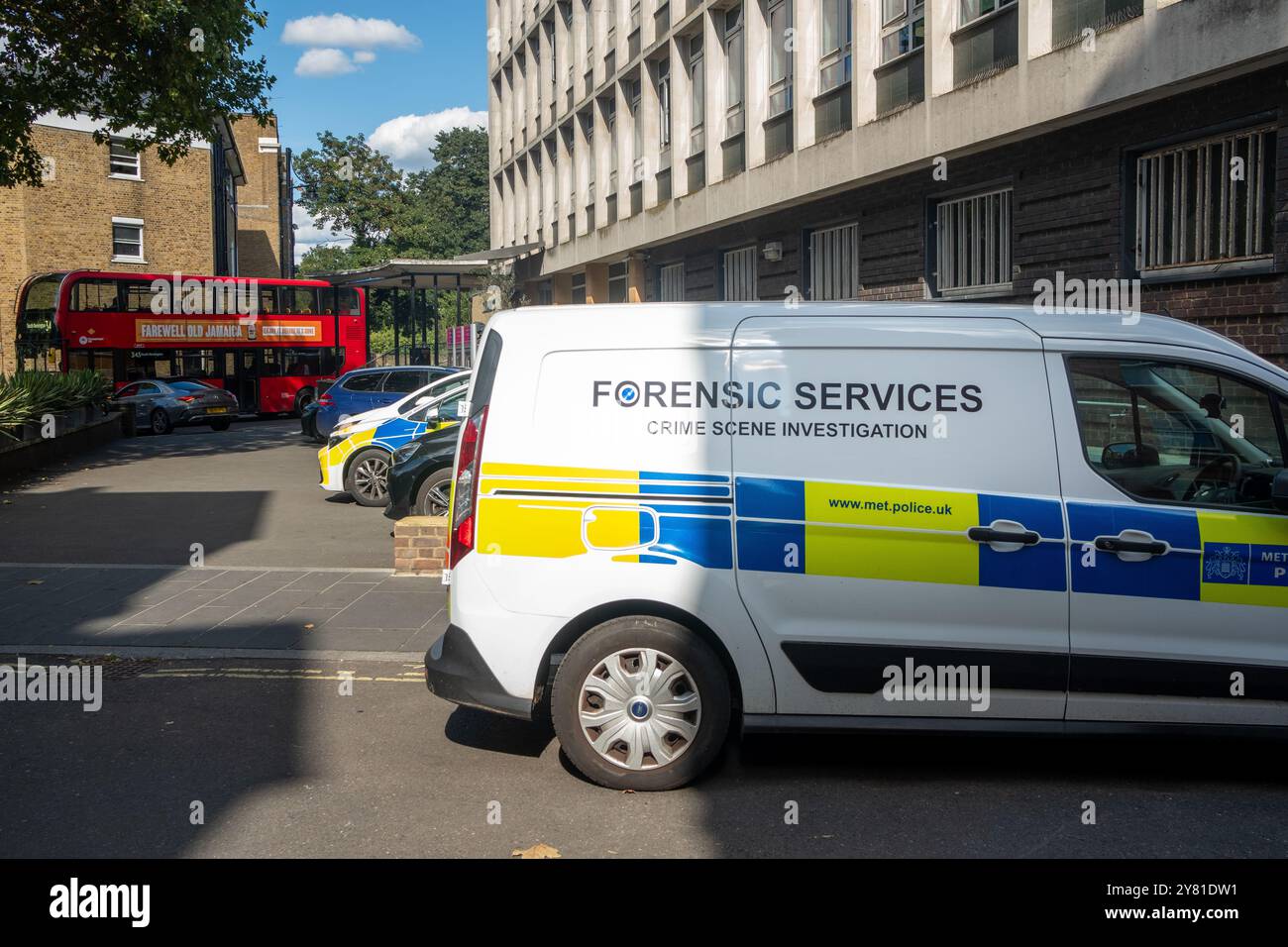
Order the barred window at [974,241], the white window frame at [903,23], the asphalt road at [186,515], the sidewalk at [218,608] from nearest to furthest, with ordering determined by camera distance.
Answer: the sidewalk at [218,608] < the asphalt road at [186,515] < the barred window at [974,241] < the white window frame at [903,23]

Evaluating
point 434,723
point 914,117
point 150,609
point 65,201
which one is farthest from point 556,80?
point 434,723

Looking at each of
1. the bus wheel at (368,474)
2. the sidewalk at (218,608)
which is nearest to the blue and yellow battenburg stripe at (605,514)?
the sidewalk at (218,608)

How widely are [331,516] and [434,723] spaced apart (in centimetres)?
838

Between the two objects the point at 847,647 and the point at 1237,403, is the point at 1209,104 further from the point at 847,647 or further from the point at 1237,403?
the point at 847,647

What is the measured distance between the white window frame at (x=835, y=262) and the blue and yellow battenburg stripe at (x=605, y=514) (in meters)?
13.5

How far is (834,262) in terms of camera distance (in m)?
19.0

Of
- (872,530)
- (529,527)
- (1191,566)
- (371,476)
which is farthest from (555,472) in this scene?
(371,476)

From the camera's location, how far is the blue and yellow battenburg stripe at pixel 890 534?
192 inches

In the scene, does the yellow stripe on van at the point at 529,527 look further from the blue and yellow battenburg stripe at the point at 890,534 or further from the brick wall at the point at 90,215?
the brick wall at the point at 90,215

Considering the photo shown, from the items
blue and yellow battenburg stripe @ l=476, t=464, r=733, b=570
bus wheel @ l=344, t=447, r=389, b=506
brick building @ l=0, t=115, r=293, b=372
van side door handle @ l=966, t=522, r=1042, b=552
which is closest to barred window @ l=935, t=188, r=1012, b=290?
bus wheel @ l=344, t=447, r=389, b=506

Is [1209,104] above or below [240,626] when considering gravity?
above

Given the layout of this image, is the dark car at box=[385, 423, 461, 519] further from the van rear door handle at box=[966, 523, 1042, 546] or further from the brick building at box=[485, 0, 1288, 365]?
the van rear door handle at box=[966, 523, 1042, 546]

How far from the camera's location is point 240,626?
828 centimetres
